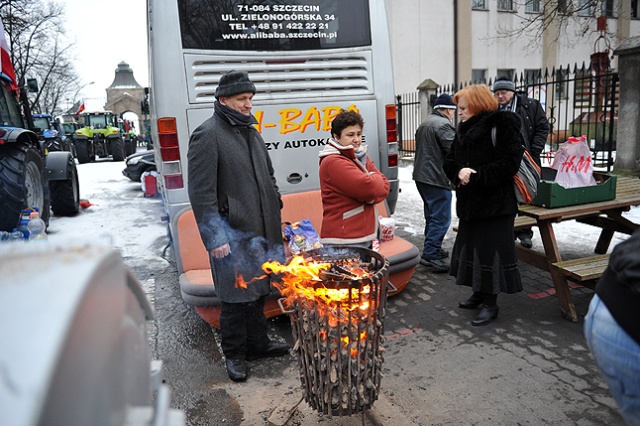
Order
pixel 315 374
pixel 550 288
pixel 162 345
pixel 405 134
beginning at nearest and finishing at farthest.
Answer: pixel 315 374
pixel 162 345
pixel 550 288
pixel 405 134

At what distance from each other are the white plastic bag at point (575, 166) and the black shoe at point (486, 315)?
4.22 ft

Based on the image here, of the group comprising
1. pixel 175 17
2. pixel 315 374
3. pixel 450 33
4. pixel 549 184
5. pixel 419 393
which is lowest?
pixel 419 393

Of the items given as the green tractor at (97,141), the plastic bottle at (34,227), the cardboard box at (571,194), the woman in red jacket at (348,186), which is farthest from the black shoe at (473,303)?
the green tractor at (97,141)

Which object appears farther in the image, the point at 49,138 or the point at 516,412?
the point at 49,138

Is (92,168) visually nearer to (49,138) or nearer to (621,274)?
(49,138)

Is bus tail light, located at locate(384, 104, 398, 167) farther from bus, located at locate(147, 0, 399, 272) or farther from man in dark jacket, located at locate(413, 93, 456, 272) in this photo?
man in dark jacket, located at locate(413, 93, 456, 272)

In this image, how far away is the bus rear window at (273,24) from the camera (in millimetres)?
4453

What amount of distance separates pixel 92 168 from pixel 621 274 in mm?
21742

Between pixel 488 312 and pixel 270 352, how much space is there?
72.8 inches

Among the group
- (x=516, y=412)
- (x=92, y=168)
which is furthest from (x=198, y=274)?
(x=92, y=168)

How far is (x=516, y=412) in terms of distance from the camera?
2842mm

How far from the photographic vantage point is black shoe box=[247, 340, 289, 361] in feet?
11.9

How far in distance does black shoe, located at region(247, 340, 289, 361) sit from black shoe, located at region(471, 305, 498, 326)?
161 cm

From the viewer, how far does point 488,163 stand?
3.70 metres
